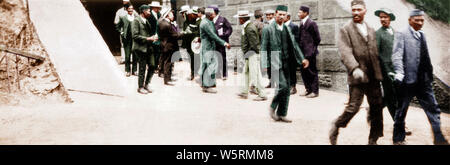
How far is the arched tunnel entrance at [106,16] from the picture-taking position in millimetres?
15766

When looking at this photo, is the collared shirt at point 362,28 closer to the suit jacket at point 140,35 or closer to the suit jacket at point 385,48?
the suit jacket at point 385,48

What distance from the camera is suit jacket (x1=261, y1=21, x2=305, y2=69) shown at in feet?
20.4

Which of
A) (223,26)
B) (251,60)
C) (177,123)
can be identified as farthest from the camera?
(223,26)

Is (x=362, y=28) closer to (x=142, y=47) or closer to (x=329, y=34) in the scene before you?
(x=329, y=34)

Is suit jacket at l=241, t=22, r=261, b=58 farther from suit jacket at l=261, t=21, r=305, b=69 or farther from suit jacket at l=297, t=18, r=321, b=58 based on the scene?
suit jacket at l=261, t=21, r=305, b=69

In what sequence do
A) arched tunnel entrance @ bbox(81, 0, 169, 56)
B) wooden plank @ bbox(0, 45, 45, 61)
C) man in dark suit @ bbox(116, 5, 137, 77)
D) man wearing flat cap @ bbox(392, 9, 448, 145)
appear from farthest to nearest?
1. arched tunnel entrance @ bbox(81, 0, 169, 56)
2. man in dark suit @ bbox(116, 5, 137, 77)
3. wooden plank @ bbox(0, 45, 45, 61)
4. man wearing flat cap @ bbox(392, 9, 448, 145)

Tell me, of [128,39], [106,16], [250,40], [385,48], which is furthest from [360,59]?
[106,16]

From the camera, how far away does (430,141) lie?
5449 mm

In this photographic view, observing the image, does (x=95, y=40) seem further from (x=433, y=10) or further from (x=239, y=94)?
(x=433, y=10)

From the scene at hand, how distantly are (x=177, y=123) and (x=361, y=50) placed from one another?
8.84 feet

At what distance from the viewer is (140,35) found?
913 centimetres

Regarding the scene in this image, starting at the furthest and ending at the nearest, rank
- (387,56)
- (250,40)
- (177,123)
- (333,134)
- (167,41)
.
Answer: (167,41), (250,40), (177,123), (387,56), (333,134)

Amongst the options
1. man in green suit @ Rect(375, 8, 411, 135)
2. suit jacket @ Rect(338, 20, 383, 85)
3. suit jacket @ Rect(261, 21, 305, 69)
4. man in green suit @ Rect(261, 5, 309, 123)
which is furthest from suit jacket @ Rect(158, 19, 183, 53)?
suit jacket @ Rect(338, 20, 383, 85)

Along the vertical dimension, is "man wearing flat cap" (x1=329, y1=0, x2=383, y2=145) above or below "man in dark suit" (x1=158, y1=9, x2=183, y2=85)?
above
